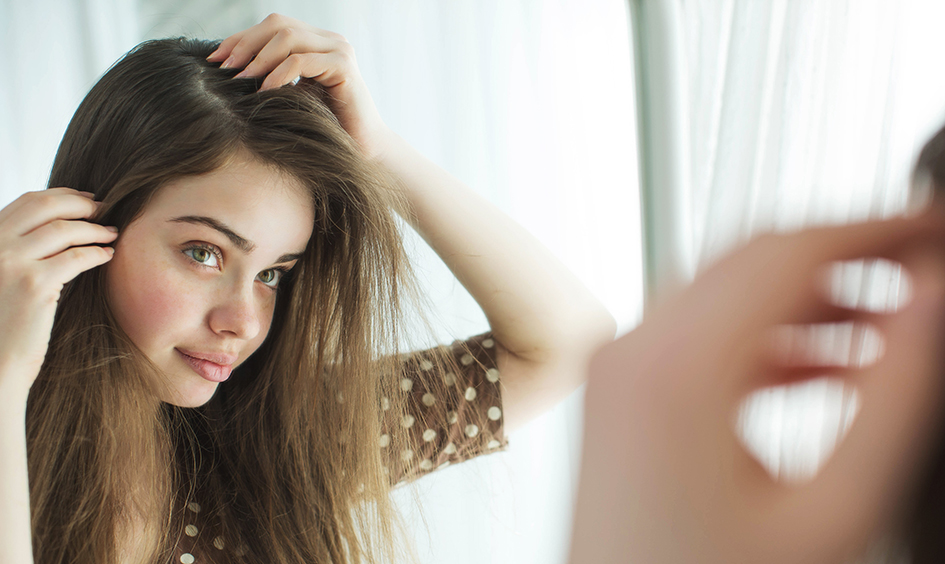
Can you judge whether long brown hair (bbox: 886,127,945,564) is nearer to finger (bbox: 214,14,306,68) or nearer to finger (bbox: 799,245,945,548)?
finger (bbox: 799,245,945,548)

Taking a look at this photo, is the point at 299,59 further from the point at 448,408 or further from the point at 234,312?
the point at 448,408

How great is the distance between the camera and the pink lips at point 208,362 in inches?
24.7

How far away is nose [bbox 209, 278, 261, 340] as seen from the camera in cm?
60

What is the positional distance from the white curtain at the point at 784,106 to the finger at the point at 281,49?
0.44 metres

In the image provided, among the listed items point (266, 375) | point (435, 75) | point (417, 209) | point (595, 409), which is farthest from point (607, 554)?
point (435, 75)

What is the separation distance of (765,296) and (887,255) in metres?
0.03

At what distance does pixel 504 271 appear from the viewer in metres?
0.74

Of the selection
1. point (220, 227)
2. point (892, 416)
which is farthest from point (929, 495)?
point (220, 227)

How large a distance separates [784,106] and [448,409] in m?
0.57

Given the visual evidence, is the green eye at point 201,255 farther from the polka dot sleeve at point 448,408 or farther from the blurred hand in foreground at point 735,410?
the blurred hand in foreground at point 735,410

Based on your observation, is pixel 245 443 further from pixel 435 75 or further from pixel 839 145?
pixel 839 145

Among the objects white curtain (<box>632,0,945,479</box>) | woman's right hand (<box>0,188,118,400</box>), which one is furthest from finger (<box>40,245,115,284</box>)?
white curtain (<box>632,0,945,479</box>)

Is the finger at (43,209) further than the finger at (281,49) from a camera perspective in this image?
No

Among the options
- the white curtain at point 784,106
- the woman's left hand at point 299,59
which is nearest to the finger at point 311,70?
the woman's left hand at point 299,59
